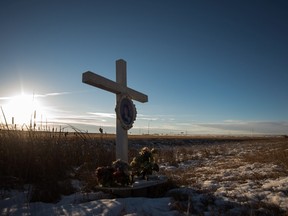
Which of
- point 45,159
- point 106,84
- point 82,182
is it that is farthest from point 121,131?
point 45,159

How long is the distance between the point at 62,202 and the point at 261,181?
17.0 ft

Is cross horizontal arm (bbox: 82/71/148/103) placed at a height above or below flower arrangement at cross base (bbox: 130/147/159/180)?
above

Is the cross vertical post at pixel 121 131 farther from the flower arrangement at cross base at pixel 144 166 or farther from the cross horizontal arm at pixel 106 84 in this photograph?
the flower arrangement at cross base at pixel 144 166

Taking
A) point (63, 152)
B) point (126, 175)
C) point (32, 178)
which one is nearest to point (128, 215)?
point (126, 175)

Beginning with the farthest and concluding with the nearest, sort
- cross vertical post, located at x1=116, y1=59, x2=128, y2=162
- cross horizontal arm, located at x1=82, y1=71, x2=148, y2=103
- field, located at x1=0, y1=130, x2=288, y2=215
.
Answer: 1. cross vertical post, located at x1=116, y1=59, x2=128, y2=162
2. cross horizontal arm, located at x1=82, y1=71, x2=148, y2=103
3. field, located at x1=0, y1=130, x2=288, y2=215

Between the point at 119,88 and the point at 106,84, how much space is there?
28.5 inches

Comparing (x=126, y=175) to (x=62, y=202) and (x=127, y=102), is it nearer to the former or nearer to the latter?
(x=62, y=202)

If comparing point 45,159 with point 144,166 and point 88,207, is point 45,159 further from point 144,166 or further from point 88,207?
point 88,207

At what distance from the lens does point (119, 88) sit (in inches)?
305

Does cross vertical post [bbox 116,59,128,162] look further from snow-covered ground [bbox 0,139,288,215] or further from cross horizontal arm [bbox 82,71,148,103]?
snow-covered ground [bbox 0,139,288,215]

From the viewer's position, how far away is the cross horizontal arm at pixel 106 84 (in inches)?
253

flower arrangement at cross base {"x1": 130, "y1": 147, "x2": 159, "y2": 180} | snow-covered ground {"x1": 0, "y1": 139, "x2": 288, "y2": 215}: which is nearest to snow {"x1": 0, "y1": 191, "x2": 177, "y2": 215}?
snow-covered ground {"x1": 0, "y1": 139, "x2": 288, "y2": 215}

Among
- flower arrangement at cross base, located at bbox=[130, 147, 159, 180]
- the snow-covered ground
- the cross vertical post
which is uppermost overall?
the cross vertical post

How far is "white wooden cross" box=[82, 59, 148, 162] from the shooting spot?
6.70 meters
